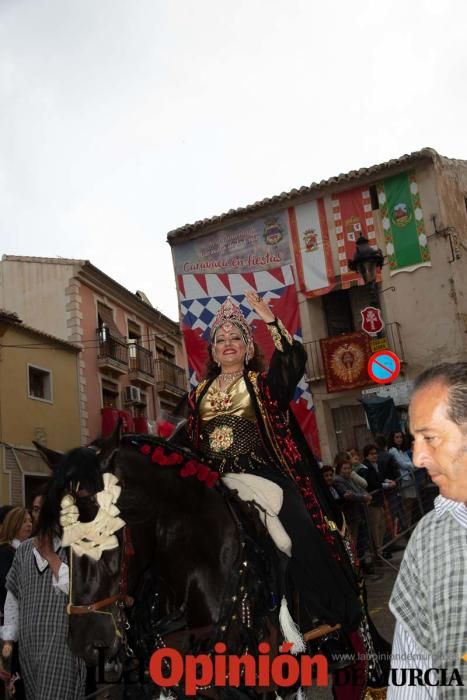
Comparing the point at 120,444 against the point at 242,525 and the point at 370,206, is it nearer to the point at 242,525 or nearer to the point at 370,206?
the point at 242,525

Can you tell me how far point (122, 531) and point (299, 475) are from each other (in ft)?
4.33

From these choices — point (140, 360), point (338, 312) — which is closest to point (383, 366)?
point (338, 312)

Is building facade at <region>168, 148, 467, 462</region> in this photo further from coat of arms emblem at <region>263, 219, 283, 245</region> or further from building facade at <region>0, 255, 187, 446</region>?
building facade at <region>0, 255, 187, 446</region>

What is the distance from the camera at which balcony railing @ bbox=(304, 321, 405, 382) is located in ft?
61.3

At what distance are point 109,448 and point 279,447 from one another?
3.82 ft

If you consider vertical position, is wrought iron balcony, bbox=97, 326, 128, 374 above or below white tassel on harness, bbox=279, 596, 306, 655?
above

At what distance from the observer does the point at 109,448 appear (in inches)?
126

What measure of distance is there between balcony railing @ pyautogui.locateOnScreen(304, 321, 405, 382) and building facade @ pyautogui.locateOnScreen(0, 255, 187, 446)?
683cm

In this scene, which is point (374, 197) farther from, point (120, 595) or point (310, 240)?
point (120, 595)

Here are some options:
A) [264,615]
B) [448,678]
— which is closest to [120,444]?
[264,615]

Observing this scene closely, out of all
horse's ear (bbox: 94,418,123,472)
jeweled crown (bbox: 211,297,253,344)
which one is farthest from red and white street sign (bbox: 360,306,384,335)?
horse's ear (bbox: 94,418,123,472)

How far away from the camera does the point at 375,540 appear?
383 inches

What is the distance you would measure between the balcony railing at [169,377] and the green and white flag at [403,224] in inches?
553

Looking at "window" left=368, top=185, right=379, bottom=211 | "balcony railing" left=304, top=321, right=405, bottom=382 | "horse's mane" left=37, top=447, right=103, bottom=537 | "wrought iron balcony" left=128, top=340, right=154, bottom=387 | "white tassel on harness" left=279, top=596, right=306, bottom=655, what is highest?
"window" left=368, top=185, right=379, bottom=211
